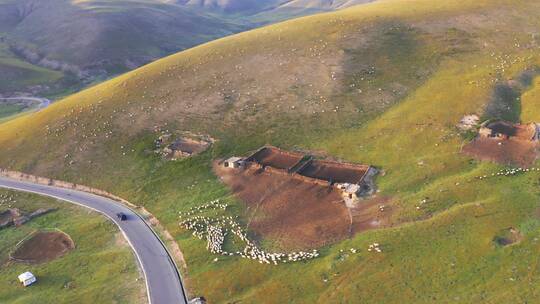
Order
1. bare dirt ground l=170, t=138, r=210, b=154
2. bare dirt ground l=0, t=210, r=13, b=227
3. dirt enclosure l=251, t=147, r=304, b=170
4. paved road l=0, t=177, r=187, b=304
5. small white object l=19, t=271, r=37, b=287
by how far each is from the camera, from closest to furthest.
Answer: paved road l=0, t=177, r=187, b=304, small white object l=19, t=271, r=37, b=287, bare dirt ground l=0, t=210, r=13, b=227, dirt enclosure l=251, t=147, r=304, b=170, bare dirt ground l=170, t=138, r=210, b=154

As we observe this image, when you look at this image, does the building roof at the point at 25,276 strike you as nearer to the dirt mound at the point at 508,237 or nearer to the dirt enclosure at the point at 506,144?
the dirt mound at the point at 508,237

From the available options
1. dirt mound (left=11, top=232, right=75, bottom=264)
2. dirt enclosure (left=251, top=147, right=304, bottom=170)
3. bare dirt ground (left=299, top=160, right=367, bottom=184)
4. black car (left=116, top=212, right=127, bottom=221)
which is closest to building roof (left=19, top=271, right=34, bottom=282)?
dirt mound (left=11, top=232, right=75, bottom=264)

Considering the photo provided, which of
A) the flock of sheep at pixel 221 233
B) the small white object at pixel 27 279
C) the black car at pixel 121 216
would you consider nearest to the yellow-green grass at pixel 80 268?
the small white object at pixel 27 279

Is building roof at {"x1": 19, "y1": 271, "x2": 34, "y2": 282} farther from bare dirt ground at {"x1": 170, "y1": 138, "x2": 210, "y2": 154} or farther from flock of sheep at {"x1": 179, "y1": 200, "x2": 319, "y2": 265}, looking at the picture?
bare dirt ground at {"x1": 170, "y1": 138, "x2": 210, "y2": 154}

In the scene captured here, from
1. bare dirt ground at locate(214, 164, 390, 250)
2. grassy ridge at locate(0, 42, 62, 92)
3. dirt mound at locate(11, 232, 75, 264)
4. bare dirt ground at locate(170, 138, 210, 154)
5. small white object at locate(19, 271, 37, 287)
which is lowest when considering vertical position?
grassy ridge at locate(0, 42, 62, 92)

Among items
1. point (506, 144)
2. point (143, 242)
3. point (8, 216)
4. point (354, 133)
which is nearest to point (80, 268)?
point (143, 242)
